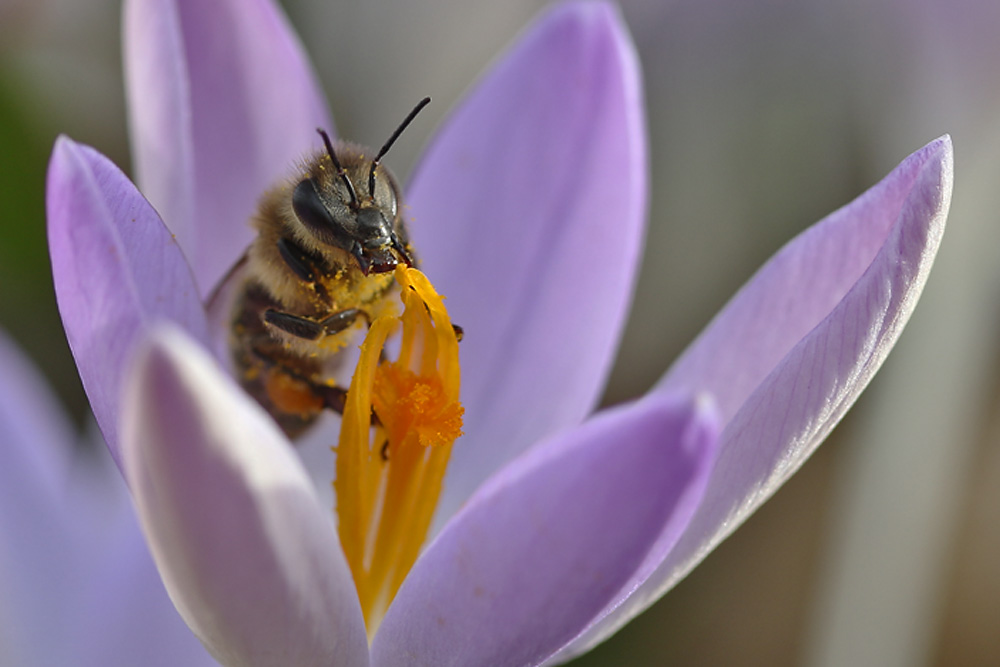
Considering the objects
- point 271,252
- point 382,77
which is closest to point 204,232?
point 271,252

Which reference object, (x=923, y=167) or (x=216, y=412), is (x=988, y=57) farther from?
(x=216, y=412)

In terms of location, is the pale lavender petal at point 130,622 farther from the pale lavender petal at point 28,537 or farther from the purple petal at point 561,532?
the purple petal at point 561,532

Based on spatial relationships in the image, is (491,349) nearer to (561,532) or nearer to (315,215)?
(315,215)

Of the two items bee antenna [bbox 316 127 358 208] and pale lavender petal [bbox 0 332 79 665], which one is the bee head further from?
pale lavender petal [bbox 0 332 79 665]

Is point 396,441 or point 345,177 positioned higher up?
point 345,177

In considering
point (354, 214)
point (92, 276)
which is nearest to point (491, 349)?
point (354, 214)

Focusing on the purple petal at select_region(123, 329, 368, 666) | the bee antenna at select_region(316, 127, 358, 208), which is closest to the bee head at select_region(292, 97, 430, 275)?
the bee antenna at select_region(316, 127, 358, 208)

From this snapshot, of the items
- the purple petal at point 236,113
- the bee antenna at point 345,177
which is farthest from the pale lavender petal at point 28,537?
the bee antenna at point 345,177
